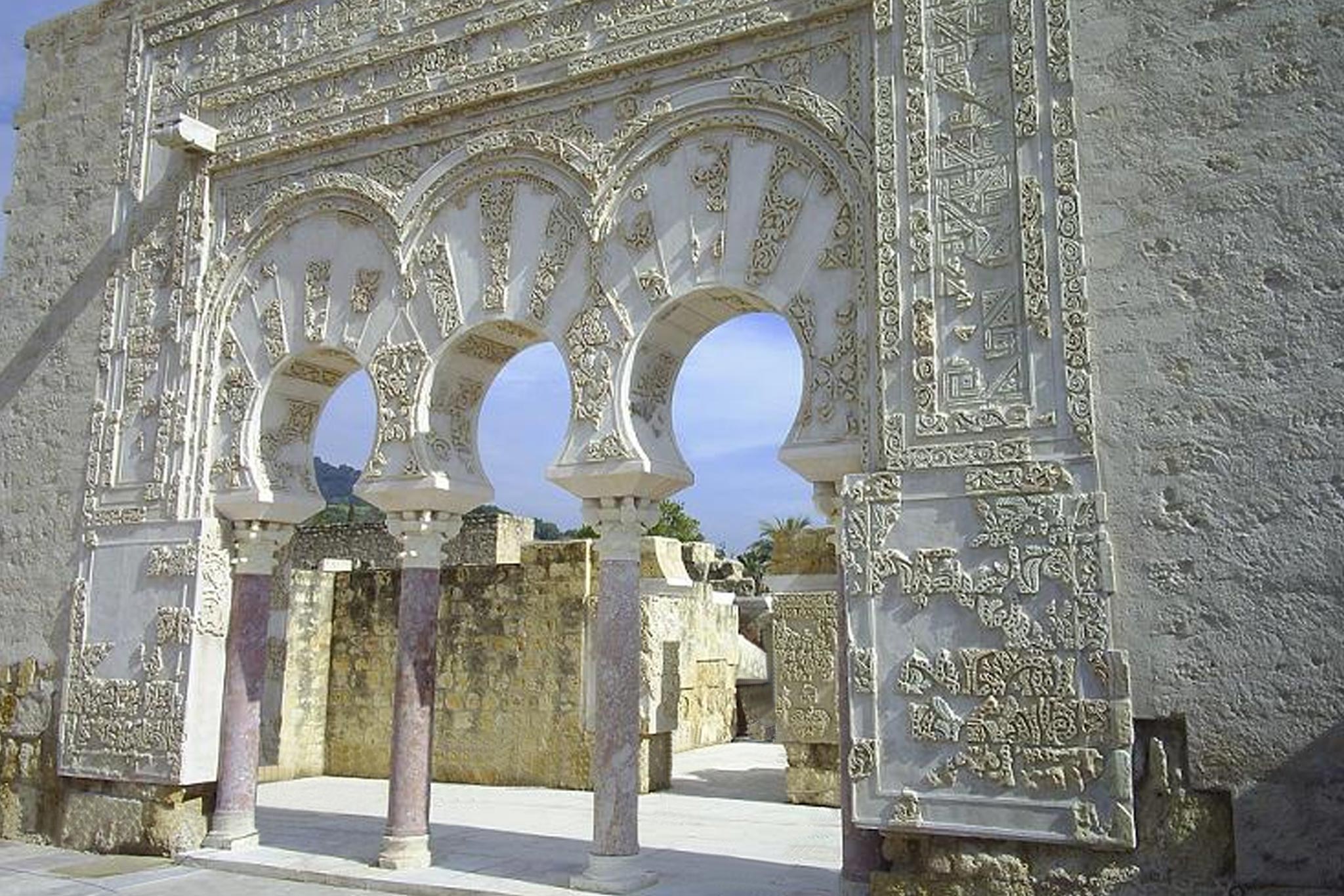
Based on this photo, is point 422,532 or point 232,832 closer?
point 422,532

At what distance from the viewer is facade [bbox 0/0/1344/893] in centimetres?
446

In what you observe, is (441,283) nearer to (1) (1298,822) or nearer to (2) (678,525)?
(1) (1298,822)

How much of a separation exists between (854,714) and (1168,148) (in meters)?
2.89

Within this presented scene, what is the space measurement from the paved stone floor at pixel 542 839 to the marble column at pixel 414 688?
189mm

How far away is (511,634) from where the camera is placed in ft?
35.1

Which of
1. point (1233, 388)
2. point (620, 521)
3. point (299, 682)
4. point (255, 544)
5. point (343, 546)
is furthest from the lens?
point (343, 546)

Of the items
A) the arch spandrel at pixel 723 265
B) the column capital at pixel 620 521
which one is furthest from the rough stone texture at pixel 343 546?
the arch spandrel at pixel 723 265

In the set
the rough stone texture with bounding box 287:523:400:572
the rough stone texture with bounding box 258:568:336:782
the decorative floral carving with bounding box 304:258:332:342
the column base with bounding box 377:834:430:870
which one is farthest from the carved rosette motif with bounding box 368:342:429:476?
the rough stone texture with bounding box 287:523:400:572

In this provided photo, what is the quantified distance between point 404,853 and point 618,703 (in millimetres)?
1599

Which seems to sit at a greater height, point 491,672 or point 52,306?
point 52,306

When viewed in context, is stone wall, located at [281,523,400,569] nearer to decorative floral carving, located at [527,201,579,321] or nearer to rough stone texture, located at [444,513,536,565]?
rough stone texture, located at [444,513,536,565]

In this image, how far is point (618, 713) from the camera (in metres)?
5.90

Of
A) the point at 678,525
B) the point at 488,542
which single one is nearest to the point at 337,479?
the point at 678,525

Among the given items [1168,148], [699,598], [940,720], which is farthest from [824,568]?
[1168,148]
